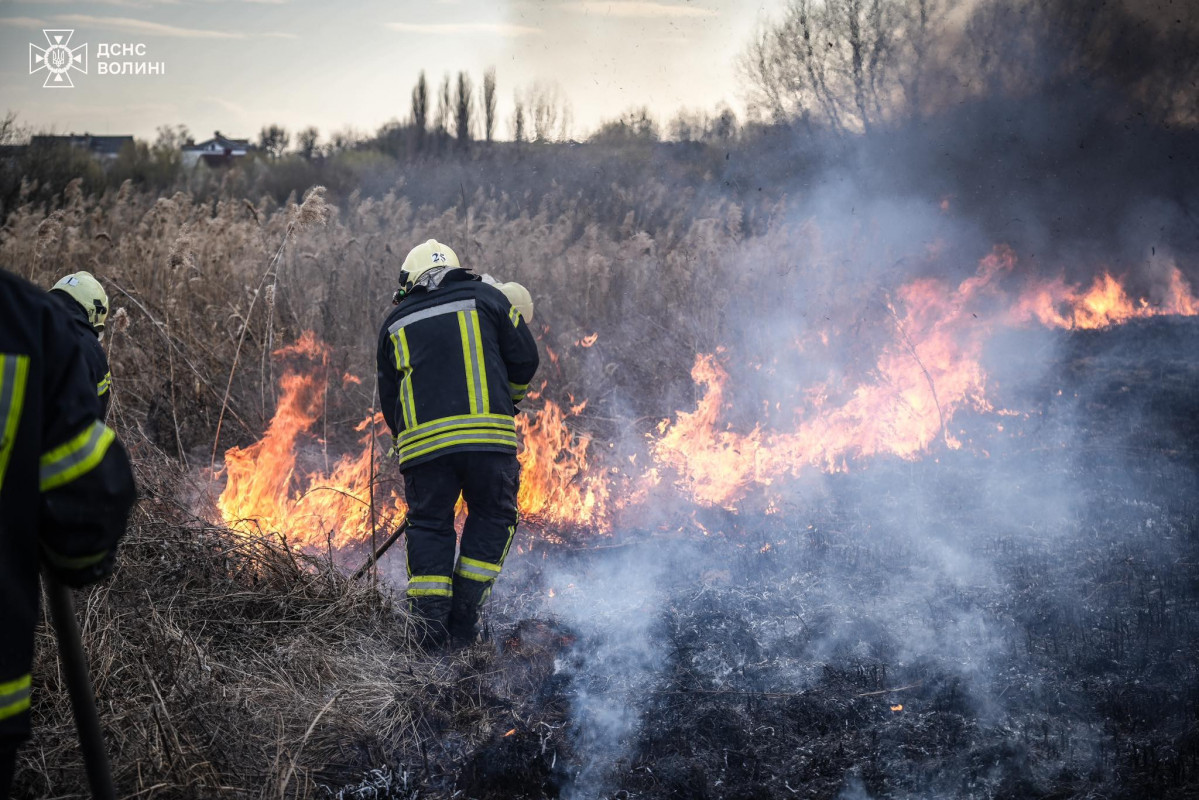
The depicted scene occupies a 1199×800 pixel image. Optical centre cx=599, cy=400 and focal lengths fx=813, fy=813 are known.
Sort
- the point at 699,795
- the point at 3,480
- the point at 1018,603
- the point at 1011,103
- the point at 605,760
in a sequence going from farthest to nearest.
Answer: the point at 1011,103, the point at 1018,603, the point at 605,760, the point at 699,795, the point at 3,480

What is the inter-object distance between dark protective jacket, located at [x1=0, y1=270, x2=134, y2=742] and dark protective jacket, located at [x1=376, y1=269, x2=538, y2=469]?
6.83 ft

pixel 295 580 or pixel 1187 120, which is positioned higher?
pixel 1187 120

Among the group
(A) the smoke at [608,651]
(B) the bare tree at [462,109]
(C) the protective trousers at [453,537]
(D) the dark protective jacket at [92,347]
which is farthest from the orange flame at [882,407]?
(B) the bare tree at [462,109]

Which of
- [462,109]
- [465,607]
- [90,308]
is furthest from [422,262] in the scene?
[462,109]

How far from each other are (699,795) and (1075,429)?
5769 mm

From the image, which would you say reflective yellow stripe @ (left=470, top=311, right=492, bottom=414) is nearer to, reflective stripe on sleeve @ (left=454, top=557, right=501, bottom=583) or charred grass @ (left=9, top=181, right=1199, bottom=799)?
reflective stripe on sleeve @ (left=454, top=557, right=501, bottom=583)

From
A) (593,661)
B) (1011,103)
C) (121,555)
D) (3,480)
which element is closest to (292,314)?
(121,555)

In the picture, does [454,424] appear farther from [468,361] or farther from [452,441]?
[468,361]

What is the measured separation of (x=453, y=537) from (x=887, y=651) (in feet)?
7.27

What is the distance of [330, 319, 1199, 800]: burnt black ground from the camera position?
314 centimetres

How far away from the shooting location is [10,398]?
5.59 ft

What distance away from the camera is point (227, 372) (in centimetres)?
734

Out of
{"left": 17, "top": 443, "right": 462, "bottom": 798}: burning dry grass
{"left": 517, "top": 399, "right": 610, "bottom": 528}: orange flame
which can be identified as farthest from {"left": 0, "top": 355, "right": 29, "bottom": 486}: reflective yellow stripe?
{"left": 517, "top": 399, "right": 610, "bottom": 528}: orange flame

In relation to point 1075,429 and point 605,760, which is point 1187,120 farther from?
point 605,760
